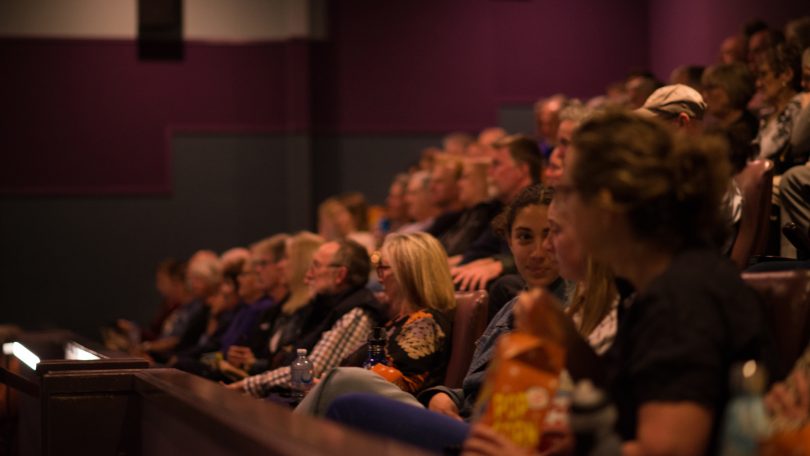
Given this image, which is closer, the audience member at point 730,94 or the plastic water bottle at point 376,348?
the plastic water bottle at point 376,348

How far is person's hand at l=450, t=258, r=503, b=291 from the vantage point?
427 cm

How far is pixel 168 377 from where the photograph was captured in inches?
109

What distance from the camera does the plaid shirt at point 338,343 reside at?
4.17 m

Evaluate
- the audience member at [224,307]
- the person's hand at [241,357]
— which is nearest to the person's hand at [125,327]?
the audience member at [224,307]

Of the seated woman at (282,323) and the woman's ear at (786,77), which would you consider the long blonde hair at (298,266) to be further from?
the woman's ear at (786,77)

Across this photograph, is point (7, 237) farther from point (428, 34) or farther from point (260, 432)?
point (260, 432)

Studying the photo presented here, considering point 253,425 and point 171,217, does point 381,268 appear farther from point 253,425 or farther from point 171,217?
point 171,217

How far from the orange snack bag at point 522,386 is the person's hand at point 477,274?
240 centimetres

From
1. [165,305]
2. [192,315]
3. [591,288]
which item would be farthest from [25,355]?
[165,305]

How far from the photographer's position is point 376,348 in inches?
142

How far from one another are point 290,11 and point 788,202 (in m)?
6.63

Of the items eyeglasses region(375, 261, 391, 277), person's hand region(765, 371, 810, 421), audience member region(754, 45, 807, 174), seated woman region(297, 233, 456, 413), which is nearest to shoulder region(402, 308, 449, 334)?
seated woman region(297, 233, 456, 413)

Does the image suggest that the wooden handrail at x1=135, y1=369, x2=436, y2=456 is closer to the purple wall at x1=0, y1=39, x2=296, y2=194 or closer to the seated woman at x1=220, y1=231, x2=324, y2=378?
the seated woman at x1=220, y1=231, x2=324, y2=378

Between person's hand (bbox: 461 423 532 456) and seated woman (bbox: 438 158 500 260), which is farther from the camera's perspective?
seated woman (bbox: 438 158 500 260)
